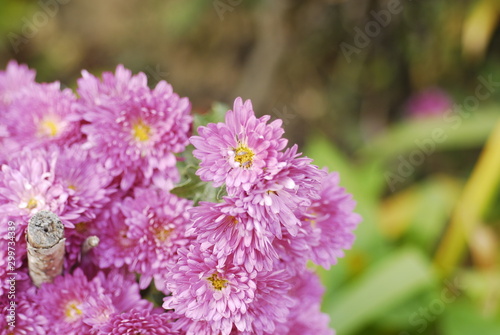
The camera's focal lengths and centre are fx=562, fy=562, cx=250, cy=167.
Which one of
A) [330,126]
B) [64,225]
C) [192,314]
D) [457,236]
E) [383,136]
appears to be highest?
[330,126]

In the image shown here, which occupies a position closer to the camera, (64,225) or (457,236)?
(64,225)

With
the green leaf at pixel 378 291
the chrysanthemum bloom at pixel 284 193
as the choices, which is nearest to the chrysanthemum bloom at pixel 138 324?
the chrysanthemum bloom at pixel 284 193

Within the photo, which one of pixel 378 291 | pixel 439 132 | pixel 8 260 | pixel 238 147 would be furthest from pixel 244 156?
pixel 439 132

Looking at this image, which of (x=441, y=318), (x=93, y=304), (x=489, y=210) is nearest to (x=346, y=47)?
(x=489, y=210)

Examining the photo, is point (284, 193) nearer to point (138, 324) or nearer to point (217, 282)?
point (217, 282)

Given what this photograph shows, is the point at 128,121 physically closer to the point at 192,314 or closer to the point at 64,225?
the point at 64,225

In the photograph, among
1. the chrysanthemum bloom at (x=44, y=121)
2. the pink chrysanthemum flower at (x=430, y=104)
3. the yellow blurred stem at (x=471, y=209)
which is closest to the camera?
the chrysanthemum bloom at (x=44, y=121)

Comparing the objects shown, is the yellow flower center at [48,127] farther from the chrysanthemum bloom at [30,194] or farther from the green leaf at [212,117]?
the green leaf at [212,117]

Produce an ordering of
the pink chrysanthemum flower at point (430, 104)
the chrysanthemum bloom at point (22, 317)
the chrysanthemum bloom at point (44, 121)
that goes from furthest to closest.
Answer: the pink chrysanthemum flower at point (430, 104) < the chrysanthemum bloom at point (44, 121) < the chrysanthemum bloom at point (22, 317)

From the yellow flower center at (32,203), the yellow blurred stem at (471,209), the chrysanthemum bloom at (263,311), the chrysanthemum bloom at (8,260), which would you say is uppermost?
the yellow blurred stem at (471,209)
